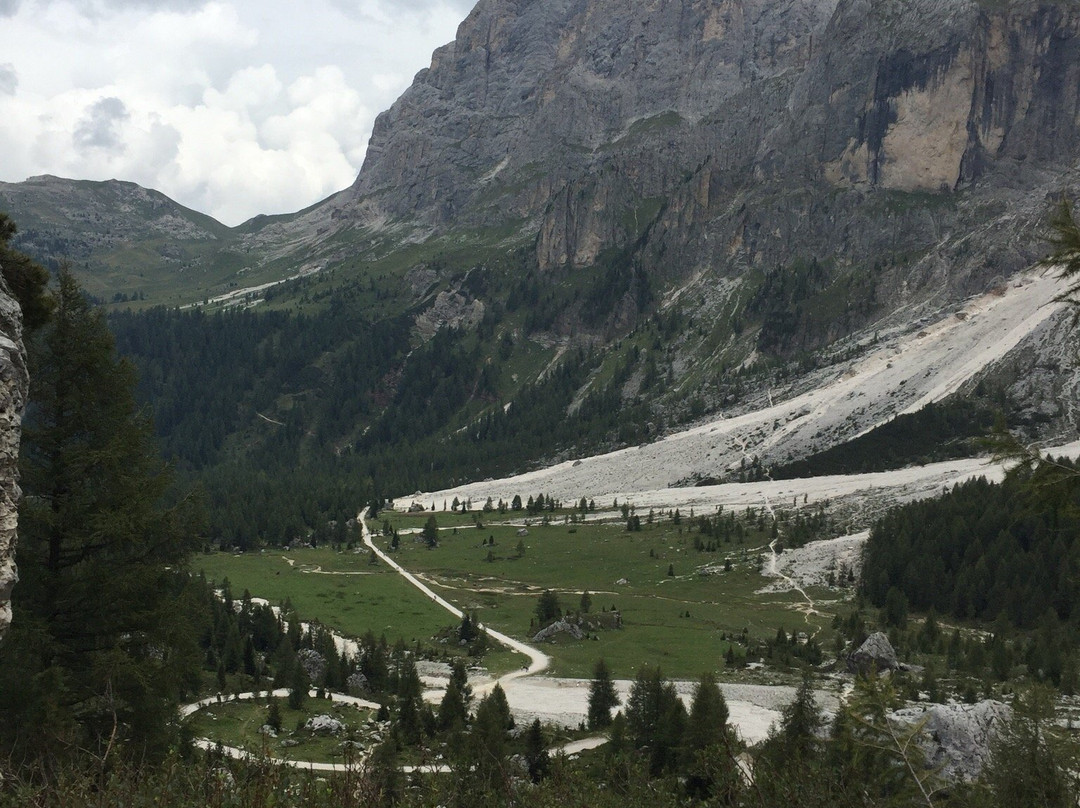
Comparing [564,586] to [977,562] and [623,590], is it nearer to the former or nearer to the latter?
[623,590]

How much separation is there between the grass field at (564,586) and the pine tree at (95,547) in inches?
1911

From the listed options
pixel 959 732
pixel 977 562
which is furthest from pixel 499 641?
pixel 977 562

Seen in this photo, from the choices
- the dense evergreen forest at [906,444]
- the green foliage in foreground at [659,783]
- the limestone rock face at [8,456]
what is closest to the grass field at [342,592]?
the green foliage in foreground at [659,783]

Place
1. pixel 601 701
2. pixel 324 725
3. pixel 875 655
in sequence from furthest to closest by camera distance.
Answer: pixel 875 655, pixel 601 701, pixel 324 725

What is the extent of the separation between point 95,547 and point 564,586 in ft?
282

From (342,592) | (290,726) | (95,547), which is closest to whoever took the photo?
(95,547)

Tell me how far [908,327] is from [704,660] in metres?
134

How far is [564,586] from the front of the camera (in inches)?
4190

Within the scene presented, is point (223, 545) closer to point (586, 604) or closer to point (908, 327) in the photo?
point (586, 604)

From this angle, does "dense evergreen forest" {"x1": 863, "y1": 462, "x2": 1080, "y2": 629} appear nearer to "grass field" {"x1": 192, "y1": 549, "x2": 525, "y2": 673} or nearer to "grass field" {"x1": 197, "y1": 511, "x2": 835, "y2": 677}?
"grass field" {"x1": 197, "y1": 511, "x2": 835, "y2": 677}

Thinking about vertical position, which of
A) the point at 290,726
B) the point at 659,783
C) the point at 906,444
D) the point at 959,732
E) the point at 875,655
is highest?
the point at 906,444

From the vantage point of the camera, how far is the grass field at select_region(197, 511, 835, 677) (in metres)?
78.9

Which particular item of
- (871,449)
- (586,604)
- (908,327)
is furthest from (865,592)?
(908,327)

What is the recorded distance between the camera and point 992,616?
91.8m
